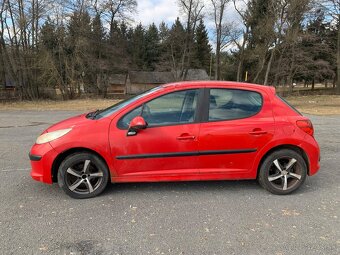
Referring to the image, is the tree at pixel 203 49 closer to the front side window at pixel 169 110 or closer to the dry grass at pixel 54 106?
the dry grass at pixel 54 106

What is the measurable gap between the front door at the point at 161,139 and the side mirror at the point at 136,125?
0.20 ft

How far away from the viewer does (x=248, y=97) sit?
464 centimetres

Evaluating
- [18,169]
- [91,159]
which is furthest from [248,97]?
[18,169]

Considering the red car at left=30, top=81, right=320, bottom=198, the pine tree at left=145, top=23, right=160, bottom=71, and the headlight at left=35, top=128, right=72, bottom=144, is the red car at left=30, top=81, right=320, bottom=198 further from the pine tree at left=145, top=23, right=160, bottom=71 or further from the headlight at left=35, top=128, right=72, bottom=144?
the pine tree at left=145, top=23, right=160, bottom=71

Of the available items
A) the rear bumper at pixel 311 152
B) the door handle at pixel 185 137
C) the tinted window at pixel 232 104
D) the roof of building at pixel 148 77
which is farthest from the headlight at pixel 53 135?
the roof of building at pixel 148 77

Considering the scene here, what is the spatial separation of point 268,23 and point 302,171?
1207 inches

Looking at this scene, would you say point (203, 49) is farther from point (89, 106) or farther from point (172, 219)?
point (172, 219)

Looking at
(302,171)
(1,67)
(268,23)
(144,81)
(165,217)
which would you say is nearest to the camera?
(165,217)

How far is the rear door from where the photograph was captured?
4402 millimetres

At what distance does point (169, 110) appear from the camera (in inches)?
175

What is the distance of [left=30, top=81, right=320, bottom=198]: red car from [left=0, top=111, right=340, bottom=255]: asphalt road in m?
0.30

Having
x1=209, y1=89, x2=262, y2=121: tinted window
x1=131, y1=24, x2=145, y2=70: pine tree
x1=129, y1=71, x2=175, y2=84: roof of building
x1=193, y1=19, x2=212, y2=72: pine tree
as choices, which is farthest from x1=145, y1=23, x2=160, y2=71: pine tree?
x1=209, y1=89, x2=262, y2=121: tinted window

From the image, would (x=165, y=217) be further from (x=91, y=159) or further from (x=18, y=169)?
(x=18, y=169)

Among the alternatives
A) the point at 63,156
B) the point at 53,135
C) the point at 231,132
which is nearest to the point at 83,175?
the point at 63,156
